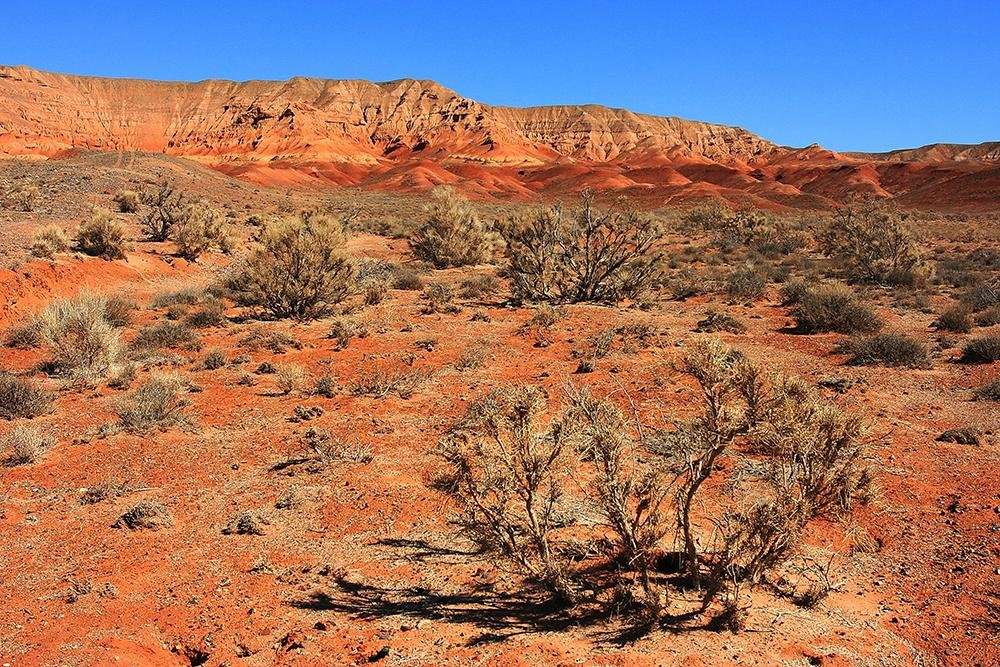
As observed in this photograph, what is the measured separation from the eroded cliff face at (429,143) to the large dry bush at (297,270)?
2085 inches

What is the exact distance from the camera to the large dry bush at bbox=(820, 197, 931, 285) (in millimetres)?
19828

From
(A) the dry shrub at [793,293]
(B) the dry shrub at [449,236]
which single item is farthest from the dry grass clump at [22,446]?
(B) the dry shrub at [449,236]

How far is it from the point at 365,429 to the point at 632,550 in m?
4.91

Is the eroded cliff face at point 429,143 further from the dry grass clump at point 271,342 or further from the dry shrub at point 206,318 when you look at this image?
the dry grass clump at point 271,342

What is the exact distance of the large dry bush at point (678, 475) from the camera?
165 inches

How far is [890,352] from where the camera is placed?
36.3 feet

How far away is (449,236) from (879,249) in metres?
14.9

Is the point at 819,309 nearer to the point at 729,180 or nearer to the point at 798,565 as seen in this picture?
the point at 798,565

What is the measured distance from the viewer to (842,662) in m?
4.14

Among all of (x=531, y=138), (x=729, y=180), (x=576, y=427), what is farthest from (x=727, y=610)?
(x=531, y=138)

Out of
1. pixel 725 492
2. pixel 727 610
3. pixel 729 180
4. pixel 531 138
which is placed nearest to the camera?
pixel 727 610

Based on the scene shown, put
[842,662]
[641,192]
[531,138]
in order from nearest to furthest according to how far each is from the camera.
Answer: [842,662]
[641,192]
[531,138]

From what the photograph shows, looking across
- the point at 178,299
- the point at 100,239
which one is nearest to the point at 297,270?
the point at 178,299

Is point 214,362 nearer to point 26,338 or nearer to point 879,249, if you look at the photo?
point 26,338
